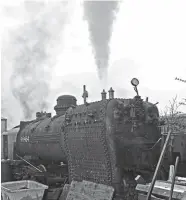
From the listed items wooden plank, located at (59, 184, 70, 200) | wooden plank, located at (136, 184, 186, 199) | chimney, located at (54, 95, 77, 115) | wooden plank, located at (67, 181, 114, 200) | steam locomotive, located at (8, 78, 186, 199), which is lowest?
wooden plank, located at (59, 184, 70, 200)

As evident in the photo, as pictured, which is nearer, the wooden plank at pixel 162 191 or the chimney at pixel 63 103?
the wooden plank at pixel 162 191

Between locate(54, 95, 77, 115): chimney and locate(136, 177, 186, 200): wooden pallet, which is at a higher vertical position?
locate(54, 95, 77, 115): chimney

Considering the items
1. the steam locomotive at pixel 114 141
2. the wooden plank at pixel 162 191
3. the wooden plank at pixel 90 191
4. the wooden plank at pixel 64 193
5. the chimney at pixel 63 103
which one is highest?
the chimney at pixel 63 103

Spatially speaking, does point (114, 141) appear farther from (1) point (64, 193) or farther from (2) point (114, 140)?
(1) point (64, 193)

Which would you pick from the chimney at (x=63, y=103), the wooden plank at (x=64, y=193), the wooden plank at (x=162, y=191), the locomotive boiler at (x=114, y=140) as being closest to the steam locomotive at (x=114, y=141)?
the locomotive boiler at (x=114, y=140)

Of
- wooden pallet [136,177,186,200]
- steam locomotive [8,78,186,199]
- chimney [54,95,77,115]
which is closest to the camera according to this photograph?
wooden pallet [136,177,186,200]

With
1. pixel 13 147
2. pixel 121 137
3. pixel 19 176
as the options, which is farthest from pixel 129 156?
pixel 13 147

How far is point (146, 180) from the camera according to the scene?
196 inches

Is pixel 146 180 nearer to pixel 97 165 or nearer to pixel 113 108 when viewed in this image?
pixel 97 165

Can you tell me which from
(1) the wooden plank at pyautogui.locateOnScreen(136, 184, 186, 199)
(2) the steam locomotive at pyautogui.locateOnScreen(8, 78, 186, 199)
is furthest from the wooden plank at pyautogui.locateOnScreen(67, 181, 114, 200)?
(1) the wooden plank at pyautogui.locateOnScreen(136, 184, 186, 199)

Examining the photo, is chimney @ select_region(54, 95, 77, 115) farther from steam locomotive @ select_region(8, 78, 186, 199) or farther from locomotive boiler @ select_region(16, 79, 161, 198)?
locomotive boiler @ select_region(16, 79, 161, 198)

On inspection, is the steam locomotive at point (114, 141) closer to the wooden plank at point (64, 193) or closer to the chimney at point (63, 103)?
the wooden plank at point (64, 193)

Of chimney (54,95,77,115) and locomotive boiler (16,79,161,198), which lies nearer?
locomotive boiler (16,79,161,198)

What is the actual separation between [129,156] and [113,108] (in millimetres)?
811
